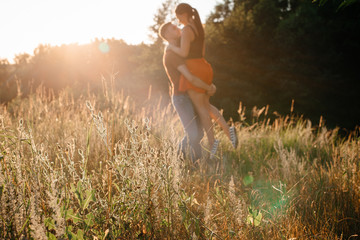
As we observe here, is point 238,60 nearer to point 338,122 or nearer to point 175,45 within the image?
point 338,122

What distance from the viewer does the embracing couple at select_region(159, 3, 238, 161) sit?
312cm

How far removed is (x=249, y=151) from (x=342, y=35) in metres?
15.6

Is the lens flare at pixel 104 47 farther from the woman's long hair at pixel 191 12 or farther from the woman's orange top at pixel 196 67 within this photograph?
the woman's orange top at pixel 196 67

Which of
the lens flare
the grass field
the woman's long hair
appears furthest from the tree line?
the grass field

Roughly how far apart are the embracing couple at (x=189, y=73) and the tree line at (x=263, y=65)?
11235 mm

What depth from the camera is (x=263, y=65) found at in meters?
17.9

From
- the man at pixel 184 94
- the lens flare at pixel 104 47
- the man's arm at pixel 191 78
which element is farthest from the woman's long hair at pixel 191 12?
the lens flare at pixel 104 47

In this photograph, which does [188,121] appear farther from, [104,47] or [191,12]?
[104,47]

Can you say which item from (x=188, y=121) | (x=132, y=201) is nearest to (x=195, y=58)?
(x=188, y=121)

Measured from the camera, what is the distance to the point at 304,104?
16.3 m

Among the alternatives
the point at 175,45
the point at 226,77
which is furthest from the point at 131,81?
the point at 175,45

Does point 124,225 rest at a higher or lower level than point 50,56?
lower

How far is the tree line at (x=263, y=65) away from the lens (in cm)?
1501

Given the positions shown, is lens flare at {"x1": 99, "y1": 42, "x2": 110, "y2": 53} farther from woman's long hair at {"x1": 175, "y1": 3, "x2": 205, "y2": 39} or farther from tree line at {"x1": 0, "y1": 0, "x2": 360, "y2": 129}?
woman's long hair at {"x1": 175, "y1": 3, "x2": 205, "y2": 39}
